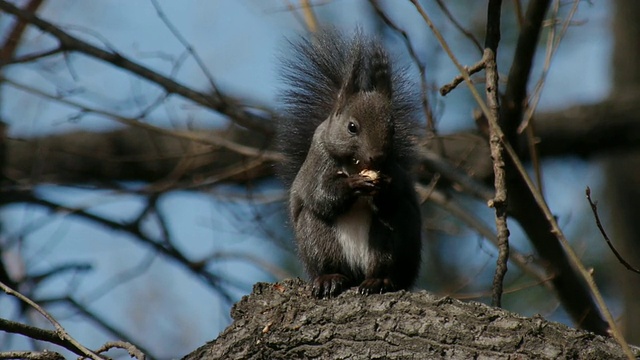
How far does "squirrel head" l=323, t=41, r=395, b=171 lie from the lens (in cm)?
362

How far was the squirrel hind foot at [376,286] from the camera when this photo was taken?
3.37 m

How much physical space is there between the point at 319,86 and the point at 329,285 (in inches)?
44.4

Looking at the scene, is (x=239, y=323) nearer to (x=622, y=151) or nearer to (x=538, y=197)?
(x=538, y=197)

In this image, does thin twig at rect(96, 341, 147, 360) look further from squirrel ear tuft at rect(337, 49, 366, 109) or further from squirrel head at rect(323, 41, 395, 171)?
squirrel ear tuft at rect(337, 49, 366, 109)

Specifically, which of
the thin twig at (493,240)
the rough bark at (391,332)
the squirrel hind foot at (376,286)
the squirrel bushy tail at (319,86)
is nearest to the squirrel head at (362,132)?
the squirrel bushy tail at (319,86)

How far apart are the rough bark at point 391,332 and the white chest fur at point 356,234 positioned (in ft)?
1.99

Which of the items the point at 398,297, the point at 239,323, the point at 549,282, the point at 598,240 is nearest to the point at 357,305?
the point at 398,297

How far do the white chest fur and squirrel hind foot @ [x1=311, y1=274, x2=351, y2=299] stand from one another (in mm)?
124

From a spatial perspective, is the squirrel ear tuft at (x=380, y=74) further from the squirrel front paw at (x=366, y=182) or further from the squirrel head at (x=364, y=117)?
the squirrel front paw at (x=366, y=182)

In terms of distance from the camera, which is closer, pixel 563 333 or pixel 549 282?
pixel 563 333

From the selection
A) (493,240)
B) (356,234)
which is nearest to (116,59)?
(356,234)

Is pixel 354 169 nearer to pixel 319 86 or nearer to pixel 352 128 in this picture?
pixel 352 128

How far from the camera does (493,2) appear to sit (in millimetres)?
3416

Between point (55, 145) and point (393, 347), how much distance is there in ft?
16.4
